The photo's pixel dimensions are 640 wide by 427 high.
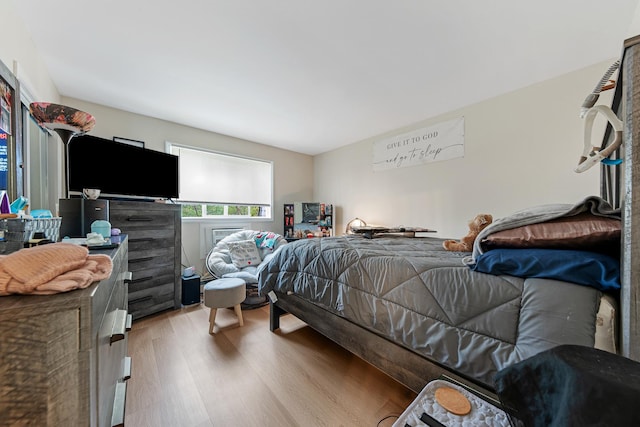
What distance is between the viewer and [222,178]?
3.63 metres

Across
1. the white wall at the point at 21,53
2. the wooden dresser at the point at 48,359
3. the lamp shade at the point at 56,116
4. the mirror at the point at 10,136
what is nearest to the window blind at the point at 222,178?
the white wall at the point at 21,53

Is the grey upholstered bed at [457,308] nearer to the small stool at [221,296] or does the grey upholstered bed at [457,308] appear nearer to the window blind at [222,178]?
the small stool at [221,296]

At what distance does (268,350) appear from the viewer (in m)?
1.74

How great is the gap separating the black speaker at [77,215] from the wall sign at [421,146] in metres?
3.29

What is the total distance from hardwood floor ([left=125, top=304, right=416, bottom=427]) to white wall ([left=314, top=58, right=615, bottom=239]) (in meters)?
2.14

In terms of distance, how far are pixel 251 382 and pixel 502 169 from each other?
3031 millimetres

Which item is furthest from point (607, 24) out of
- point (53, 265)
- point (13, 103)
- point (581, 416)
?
point (13, 103)

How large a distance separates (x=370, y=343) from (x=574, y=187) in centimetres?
239

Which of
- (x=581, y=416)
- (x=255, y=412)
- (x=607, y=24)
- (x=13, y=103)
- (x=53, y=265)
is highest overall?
(x=607, y=24)

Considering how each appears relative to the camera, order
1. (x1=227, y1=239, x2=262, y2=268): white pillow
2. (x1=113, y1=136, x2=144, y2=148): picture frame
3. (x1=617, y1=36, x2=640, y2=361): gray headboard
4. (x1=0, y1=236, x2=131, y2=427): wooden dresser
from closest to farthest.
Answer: (x1=0, y1=236, x2=131, y2=427): wooden dresser → (x1=617, y1=36, x2=640, y2=361): gray headboard → (x1=113, y1=136, x2=144, y2=148): picture frame → (x1=227, y1=239, x2=262, y2=268): white pillow

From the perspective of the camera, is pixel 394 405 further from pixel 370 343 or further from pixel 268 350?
pixel 268 350

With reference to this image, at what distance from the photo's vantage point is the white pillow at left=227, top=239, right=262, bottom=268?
306cm

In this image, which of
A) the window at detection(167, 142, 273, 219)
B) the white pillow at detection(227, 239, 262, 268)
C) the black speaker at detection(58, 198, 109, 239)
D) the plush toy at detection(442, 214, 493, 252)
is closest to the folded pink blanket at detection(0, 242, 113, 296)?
the black speaker at detection(58, 198, 109, 239)

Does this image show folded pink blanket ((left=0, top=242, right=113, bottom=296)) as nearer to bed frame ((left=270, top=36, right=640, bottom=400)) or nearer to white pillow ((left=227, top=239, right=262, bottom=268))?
bed frame ((left=270, top=36, right=640, bottom=400))
